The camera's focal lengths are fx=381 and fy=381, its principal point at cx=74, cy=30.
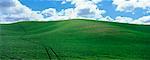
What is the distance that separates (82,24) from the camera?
18141 millimetres

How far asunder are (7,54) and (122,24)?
8178 mm

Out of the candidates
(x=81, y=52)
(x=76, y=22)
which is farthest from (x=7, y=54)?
(x=76, y=22)

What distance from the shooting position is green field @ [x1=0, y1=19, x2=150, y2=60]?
40.4ft

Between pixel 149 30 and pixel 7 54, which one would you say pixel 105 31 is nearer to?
pixel 149 30

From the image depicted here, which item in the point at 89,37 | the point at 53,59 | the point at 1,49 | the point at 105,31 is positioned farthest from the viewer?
the point at 105,31

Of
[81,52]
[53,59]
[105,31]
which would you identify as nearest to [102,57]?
[81,52]

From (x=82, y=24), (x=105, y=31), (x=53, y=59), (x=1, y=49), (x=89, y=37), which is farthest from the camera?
(x=82, y=24)

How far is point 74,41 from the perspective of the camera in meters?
14.5

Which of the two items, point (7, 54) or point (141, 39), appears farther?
point (141, 39)

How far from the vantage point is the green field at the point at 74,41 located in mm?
12305

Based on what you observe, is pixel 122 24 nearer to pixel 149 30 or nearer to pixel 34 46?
pixel 149 30

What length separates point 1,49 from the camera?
12.5 metres

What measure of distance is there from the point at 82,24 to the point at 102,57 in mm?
5964

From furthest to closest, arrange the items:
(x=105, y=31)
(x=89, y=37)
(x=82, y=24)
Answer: (x=82, y=24) → (x=105, y=31) → (x=89, y=37)
